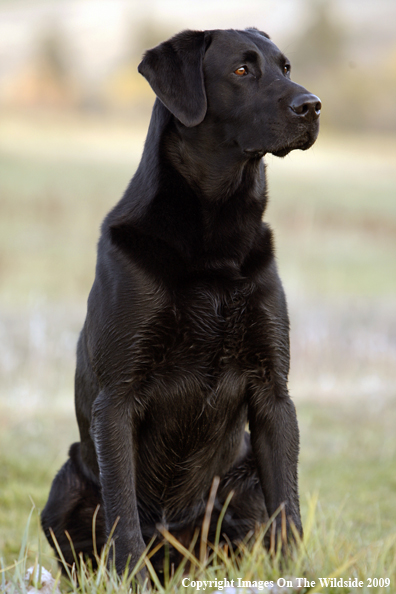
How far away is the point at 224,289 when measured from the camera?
2.62 m

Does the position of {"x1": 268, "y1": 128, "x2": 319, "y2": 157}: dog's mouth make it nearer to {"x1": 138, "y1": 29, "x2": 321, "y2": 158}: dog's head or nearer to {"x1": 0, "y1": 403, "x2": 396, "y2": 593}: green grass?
{"x1": 138, "y1": 29, "x2": 321, "y2": 158}: dog's head

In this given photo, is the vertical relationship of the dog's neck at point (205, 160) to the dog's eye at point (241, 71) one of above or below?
below

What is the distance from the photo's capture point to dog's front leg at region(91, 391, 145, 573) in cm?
248

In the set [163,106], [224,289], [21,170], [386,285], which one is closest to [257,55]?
[163,106]

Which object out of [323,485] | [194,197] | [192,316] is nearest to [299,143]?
[194,197]

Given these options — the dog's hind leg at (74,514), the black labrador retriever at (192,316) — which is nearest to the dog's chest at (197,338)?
Answer: the black labrador retriever at (192,316)

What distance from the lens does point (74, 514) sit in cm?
291

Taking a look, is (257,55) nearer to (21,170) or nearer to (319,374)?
(319,374)

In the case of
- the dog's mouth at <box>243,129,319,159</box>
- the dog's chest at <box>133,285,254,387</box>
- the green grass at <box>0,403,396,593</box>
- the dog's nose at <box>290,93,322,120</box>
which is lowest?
the green grass at <box>0,403,396,593</box>

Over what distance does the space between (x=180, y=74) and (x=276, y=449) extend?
1.55 meters

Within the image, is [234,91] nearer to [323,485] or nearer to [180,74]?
[180,74]

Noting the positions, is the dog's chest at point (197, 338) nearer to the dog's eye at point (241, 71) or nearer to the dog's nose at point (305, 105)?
the dog's nose at point (305, 105)

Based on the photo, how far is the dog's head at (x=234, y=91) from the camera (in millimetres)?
2635

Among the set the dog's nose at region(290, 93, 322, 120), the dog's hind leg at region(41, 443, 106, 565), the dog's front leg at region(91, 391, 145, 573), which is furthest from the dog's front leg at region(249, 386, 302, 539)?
the dog's nose at region(290, 93, 322, 120)
